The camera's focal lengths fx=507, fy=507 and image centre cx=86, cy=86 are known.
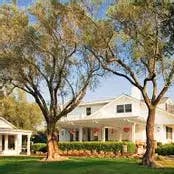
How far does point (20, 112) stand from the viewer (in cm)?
7575

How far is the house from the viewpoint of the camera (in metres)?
58.3

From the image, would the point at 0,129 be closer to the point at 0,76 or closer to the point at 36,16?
the point at 0,76

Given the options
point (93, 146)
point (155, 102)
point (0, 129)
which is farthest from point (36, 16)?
point (0, 129)

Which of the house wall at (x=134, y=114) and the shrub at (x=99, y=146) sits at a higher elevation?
the house wall at (x=134, y=114)

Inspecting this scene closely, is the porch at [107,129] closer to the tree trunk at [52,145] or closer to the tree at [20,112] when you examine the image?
the tree at [20,112]

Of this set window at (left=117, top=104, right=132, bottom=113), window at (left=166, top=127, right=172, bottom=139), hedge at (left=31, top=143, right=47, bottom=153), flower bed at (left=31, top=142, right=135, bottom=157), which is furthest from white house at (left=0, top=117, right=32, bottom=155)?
window at (left=166, top=127, right=172, bottom=139)

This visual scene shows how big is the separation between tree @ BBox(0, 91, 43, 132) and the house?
431 inches

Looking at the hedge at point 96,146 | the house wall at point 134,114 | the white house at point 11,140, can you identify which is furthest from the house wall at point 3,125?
the house wall at point 134,114

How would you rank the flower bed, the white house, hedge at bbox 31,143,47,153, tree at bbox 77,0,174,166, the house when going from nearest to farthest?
tree at bbox 77,0,174,166, the flower bed, hedge at bbox 31,143,47,153, the white house, the house

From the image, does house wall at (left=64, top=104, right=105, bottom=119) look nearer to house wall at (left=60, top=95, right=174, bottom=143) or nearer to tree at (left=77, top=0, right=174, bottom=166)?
house wall at (left=60, top=95, right=174, bottom=143)

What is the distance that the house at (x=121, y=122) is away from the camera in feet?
191

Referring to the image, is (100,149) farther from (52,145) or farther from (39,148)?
(52,145)

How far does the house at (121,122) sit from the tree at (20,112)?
10947 millimetres

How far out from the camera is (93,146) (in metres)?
50.4
